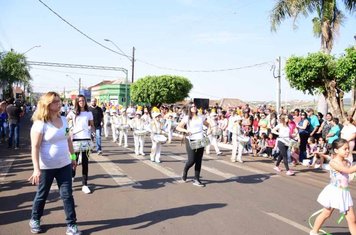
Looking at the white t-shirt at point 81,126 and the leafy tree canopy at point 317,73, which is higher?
the leafy tree canopy at point 317,73

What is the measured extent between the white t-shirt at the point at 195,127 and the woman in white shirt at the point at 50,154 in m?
4.19

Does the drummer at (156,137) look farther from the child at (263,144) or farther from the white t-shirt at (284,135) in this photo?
the child at (263,144)

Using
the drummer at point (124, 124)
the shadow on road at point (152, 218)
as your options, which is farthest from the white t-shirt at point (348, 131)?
the drummer at point (124, 124)

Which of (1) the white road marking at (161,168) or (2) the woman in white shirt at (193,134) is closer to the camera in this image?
(2) the woman in white shirt at (193,134)

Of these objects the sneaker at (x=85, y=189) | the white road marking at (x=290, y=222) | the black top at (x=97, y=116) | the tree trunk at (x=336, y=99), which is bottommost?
the white road marking at (x=290, y=222)

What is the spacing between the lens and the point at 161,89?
4978cm

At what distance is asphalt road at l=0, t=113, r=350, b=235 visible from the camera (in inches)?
236

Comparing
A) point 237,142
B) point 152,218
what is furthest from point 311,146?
point 152,218

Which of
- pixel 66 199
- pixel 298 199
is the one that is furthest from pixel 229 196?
pixel 66 199

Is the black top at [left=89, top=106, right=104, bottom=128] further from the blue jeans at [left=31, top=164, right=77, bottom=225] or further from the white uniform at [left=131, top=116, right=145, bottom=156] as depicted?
the blue jeans at [left=31, top=164, right=77, bottom=225]

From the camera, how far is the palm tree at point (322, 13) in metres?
18.5

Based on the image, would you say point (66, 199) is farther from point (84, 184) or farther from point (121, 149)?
point (121, 149)

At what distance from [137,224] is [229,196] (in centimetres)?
270

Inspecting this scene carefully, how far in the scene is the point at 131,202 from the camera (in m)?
7.38
